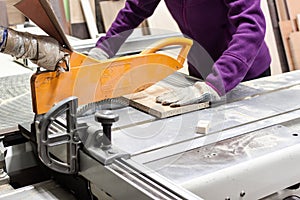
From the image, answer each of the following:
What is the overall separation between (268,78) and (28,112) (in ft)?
2.47

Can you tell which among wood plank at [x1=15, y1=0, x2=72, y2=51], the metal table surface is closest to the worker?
the metal table surface

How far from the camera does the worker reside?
50.1 inches

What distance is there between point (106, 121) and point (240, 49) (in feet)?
1.75

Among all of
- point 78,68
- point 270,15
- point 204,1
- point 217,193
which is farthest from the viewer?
point 270,15

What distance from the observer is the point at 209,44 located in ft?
5.12

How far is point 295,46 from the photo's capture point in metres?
3.34

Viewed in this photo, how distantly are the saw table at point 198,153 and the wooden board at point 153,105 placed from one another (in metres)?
0.02

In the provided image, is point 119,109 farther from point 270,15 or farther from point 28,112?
point 270,15

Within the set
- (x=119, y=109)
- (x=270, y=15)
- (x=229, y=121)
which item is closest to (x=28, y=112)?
(x=119, y=109)

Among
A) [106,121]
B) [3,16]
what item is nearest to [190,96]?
[106,121]

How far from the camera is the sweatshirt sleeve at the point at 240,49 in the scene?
1.29m

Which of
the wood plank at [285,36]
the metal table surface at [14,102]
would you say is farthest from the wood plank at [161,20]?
the metal table surface at [14,102]

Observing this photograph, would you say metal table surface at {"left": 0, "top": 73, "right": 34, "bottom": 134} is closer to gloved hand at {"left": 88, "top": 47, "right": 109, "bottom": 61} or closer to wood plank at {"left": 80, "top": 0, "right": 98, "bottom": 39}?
gloved hand at {"left": 88, "top": 47, "right": 109, "bottom": 61}

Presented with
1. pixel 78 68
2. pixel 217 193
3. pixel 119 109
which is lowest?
pixel 217 193
